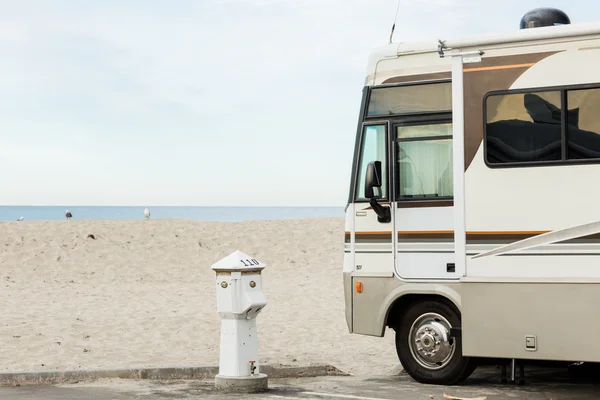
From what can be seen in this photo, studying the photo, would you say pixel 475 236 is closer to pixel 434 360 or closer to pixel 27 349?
pixel 434 360

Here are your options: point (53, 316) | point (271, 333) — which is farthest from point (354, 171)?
point (53, 316)

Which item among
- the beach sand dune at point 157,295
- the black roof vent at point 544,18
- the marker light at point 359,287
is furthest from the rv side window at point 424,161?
the beach sand dune at point 157,295

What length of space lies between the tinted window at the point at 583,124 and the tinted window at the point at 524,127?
0.10m

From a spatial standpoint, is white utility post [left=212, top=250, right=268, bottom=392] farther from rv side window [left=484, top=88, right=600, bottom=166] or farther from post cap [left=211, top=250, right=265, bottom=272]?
rv side window [left=484, top=88, right=600, bottom=166]

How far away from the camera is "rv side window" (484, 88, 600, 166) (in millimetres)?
8602

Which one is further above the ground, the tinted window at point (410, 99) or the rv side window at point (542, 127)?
the tinted window at point (410, 99)

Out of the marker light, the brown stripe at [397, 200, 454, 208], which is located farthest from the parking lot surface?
the brown stripe at [397, 200, 454, 208]

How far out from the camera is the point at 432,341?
31.1ft

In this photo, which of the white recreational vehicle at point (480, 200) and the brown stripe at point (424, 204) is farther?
the brown stripe at point (424, 204)

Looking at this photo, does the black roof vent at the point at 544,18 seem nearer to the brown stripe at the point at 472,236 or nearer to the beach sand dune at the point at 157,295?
the brown stripe at the point at 472,236

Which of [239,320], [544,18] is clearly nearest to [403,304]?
[239,320]

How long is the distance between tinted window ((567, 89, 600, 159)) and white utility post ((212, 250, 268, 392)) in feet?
10.3

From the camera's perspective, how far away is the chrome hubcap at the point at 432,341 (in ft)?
30.9

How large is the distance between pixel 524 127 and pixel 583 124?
537 millimetres
